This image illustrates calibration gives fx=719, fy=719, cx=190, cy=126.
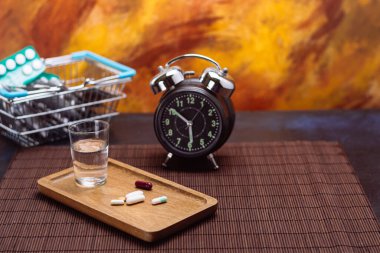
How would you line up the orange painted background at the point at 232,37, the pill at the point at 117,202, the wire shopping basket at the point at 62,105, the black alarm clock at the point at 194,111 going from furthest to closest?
the orange painted background at the point at 232,37 → the wire shopping basket at the point at 62,105 → the black alarm clock at the point at 194,111 → the pill at the point at 117,202

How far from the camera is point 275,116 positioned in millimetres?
2273

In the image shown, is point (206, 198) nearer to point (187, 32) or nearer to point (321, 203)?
point (321, 203)

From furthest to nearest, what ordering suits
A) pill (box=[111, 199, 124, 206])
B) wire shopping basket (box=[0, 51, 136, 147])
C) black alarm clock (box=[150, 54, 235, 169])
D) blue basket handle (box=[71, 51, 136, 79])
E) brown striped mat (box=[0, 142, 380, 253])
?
blue basket handle (box=[71, 51, 136, 79])
wire shopping basket (box=[0, 51, 136, 147])
black alarm clock (box=[150, 54, 235, 169])
pill (box=[111, 199, 124, 206])
brown striped mat (box=[0, 142, 380, 253])

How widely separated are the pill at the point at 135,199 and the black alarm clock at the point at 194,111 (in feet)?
0.83

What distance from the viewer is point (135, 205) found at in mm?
1586

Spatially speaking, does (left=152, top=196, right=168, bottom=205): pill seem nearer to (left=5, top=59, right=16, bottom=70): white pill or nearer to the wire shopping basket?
the wire shopping basket

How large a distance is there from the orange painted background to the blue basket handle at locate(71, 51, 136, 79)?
9 cm

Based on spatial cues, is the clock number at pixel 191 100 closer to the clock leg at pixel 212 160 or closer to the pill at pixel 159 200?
the clock leg at pixel 212 160

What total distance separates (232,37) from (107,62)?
0.42 meters

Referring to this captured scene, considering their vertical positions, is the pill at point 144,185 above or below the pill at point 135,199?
below

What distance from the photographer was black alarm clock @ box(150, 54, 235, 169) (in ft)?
5.89

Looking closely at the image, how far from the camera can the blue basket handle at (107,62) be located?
206cm

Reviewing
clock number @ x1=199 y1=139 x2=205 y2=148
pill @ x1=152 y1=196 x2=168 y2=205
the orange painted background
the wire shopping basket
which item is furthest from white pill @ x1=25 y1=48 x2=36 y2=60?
pill @ x1=152 y1=196 x2=168 y2=205

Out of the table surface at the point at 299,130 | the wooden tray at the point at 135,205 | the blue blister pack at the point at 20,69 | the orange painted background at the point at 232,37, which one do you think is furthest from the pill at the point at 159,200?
the orange painted background at the point at 232,37
